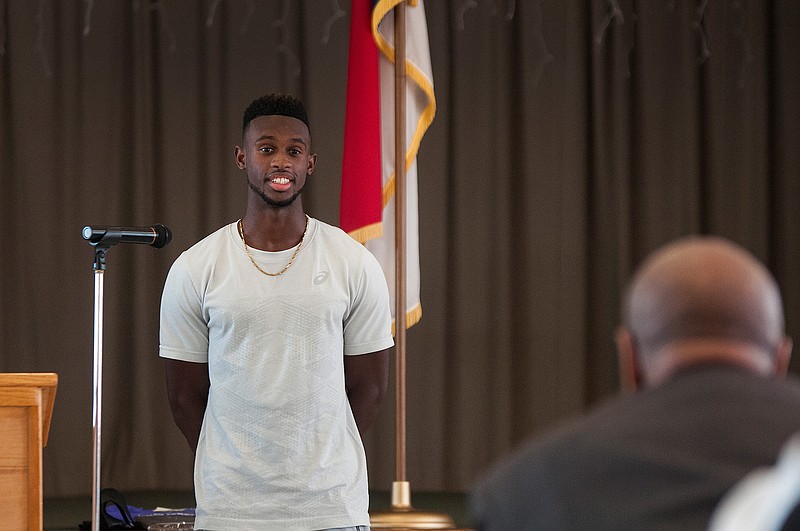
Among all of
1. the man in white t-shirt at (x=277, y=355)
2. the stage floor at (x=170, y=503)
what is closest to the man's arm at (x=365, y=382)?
the man in white t-shirt at (x=277, y=355)

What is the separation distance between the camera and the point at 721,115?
5094mm

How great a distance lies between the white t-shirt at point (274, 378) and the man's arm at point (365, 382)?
5 cm

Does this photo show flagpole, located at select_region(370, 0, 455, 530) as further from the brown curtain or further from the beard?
the beard

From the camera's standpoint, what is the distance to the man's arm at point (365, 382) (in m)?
2.39

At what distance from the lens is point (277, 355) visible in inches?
87.7

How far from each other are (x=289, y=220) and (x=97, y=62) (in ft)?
9.51

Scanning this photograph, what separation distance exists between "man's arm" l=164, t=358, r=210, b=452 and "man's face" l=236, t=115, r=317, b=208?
1.30ft

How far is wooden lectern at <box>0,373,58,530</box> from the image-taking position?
1995 millimetres

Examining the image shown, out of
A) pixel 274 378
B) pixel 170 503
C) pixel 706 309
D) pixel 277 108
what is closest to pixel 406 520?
pixel 170 503

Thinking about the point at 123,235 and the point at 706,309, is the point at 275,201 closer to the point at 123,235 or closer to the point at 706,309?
the point at 123,235

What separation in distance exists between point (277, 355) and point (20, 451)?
0.52 m

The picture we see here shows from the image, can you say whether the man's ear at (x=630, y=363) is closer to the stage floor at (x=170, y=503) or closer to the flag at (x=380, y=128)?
the flag at (x=380, y=128)

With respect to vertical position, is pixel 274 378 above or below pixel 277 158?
below

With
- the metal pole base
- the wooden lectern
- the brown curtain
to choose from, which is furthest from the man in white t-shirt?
the brown curtain
